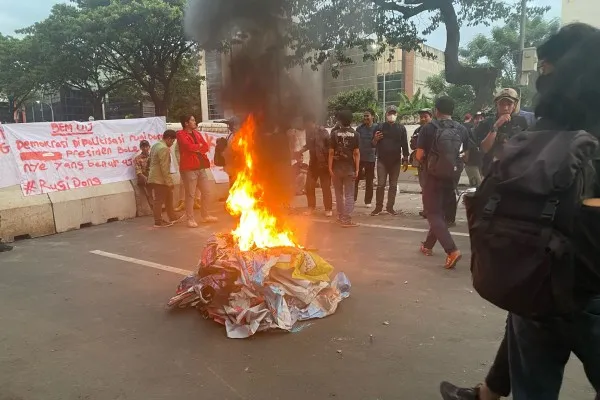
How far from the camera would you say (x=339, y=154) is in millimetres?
6938

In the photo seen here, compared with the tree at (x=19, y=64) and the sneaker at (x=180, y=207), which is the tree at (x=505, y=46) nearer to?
the sneaker at (x=180, y=207)

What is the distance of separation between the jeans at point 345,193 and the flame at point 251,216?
7.23 feet

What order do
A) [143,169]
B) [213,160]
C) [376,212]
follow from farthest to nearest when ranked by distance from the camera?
[213,160] < [143,169] < [376,212]

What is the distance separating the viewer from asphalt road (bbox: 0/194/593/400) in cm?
273

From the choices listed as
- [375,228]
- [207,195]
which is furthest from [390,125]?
[207,195]

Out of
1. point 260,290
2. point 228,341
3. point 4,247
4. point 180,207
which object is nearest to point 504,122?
point 260,290

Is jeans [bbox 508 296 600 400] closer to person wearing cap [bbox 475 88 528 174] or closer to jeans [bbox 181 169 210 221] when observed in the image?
person wearing cap [bbox 475 88 528 174]

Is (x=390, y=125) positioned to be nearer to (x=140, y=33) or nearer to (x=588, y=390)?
(x=588, y=390)

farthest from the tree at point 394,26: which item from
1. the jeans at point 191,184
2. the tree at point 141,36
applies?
the tree at point 141,36

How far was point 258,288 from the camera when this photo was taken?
11.9ft

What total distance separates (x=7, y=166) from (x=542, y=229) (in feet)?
25.6

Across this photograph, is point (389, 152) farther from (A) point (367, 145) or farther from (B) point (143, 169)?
(B) point (143, 169)

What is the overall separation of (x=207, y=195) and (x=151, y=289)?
3443mm

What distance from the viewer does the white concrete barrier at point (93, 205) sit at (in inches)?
295
